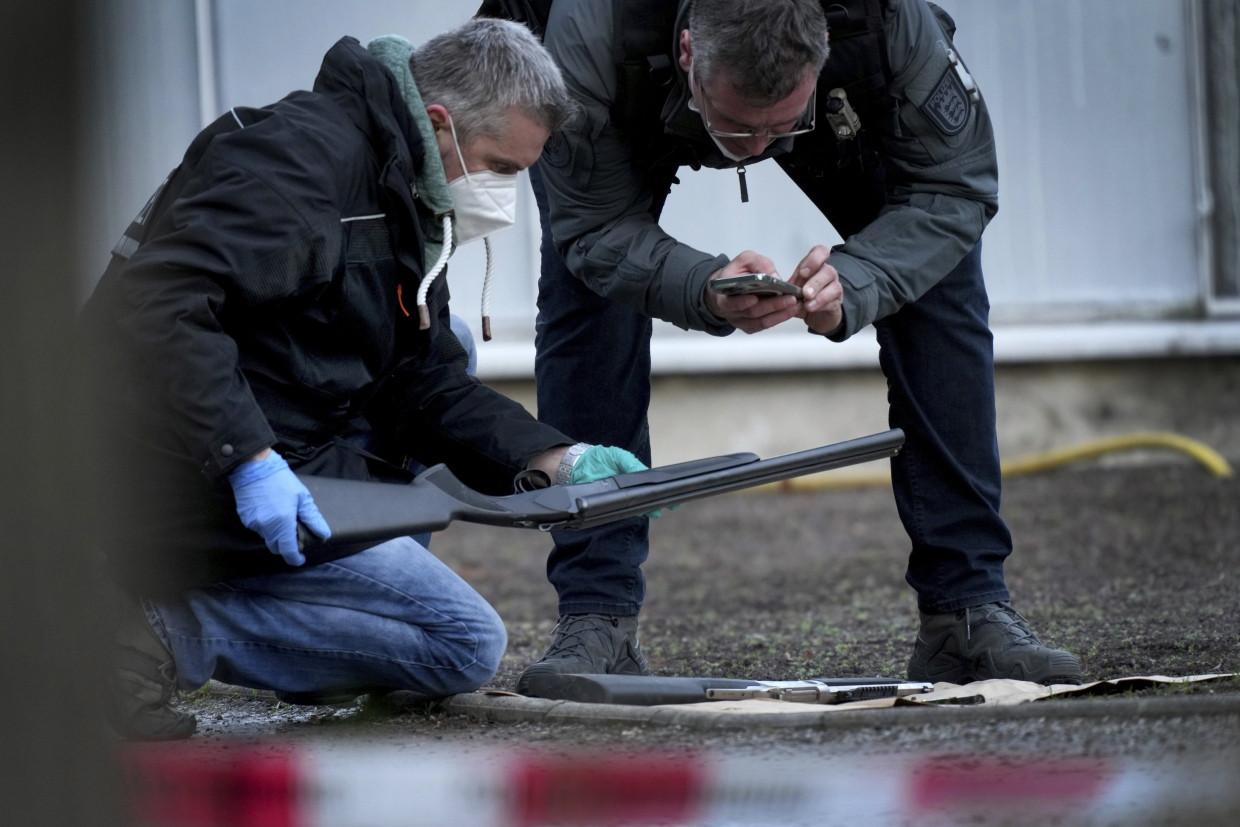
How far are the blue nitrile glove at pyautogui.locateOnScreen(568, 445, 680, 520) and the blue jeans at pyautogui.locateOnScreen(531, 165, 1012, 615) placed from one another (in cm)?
29

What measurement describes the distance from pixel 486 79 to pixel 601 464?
0.70 metres

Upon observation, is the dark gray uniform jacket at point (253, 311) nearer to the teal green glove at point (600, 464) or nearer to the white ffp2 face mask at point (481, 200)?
the white ffp2 face mask at point (481, 200)

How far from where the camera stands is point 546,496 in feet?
7.65

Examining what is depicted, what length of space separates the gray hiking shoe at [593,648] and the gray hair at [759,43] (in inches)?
41.1

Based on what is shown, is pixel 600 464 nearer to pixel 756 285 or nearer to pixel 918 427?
pixel 756 285

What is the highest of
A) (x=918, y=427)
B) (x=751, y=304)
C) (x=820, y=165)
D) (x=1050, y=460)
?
(x=820, y=165)

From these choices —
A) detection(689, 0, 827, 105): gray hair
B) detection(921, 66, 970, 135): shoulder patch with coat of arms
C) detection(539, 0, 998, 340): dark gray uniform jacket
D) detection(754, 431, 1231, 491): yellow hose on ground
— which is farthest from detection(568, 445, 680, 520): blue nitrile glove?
detection(754, 431, 1231, 491): yellow hose on ground

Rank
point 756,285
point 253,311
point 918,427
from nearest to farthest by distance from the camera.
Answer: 1. point 253,311
2. point 756,285
3. point 918,427

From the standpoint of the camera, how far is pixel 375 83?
2.28 meters

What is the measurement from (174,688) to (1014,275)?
5189 millimetres

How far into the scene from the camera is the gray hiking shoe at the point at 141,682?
2.23m

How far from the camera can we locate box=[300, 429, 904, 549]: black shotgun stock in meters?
2.18

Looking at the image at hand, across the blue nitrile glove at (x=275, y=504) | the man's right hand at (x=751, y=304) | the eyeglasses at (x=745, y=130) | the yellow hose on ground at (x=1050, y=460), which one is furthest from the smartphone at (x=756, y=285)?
the yellow hose on ground at (x=1050, y=460)

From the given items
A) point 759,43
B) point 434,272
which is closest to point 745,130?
point 759,43
